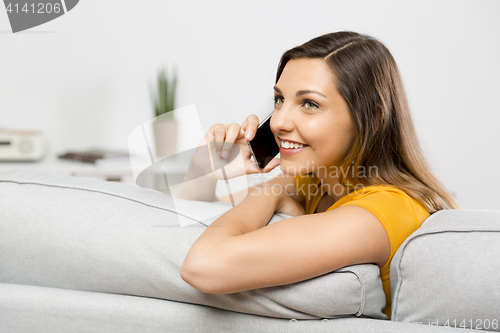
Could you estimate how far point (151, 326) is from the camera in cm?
74

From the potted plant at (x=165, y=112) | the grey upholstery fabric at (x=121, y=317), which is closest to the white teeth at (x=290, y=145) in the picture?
the grey upholstery fabric at (x=121, y=317)

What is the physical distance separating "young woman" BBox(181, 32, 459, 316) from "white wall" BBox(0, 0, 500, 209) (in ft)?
6.53

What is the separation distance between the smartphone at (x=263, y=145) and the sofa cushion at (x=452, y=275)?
56 cm

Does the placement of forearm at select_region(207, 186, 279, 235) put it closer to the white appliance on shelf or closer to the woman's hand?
the woman's hand

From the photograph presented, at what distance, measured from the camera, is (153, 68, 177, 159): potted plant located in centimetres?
270

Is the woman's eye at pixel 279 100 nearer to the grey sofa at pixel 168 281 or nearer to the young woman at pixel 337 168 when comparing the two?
the young woman at pixel 337 168

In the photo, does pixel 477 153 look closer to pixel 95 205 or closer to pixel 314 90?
pixel 314 90

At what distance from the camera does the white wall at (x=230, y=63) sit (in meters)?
2.93

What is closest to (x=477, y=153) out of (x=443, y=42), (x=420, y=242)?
(x=443, y=42)

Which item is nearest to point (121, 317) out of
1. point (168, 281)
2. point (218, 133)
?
point (168, 281)

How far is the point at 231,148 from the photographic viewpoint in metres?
1.20

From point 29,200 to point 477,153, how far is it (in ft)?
9.90

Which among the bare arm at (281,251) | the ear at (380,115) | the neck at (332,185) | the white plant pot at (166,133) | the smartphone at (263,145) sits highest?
the ear at (380,115)

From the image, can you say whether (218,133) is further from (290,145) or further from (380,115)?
(380,115)
